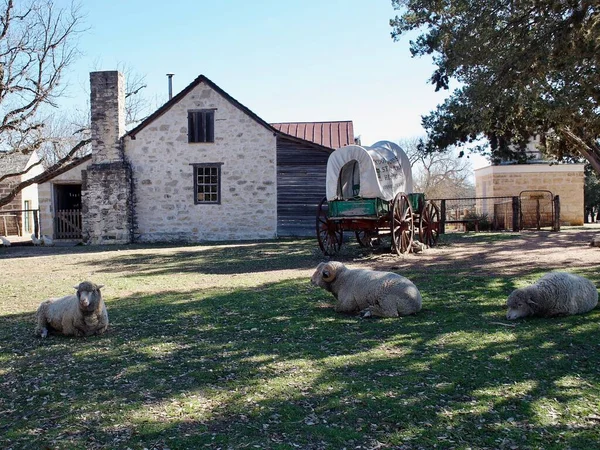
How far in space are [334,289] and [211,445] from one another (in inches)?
192

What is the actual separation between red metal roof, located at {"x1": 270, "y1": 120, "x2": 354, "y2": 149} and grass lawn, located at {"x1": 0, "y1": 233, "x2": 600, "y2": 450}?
1721cm

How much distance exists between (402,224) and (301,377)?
393 inches

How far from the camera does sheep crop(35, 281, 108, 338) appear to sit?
715 centimetres

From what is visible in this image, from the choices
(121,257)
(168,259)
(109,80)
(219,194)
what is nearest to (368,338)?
(168,259)

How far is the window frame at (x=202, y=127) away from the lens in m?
23.9

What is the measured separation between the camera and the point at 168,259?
55.1ft

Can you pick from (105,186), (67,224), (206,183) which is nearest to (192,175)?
(206,183)

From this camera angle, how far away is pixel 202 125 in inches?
942

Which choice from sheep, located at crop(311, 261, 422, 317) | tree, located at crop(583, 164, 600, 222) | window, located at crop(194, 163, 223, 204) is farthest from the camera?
tree, located at crop(583, 164, 600, 222)

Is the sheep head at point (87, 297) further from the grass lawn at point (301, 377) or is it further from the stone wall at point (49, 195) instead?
the stone wall at point (49, 195)

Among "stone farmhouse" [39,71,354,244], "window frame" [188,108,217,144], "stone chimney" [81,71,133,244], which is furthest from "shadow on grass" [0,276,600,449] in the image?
"window frame" [188,108,217,144]

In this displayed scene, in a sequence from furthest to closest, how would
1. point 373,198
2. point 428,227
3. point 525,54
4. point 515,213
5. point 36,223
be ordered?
point 36,223 → point 515,213 → point 428,227 → point 373,198 → point 525,54

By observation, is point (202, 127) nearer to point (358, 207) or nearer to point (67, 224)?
point (67, 224)

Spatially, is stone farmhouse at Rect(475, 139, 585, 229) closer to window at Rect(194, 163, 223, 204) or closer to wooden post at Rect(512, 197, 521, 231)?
wooden post at Rect(512, 197, 521, 231)
